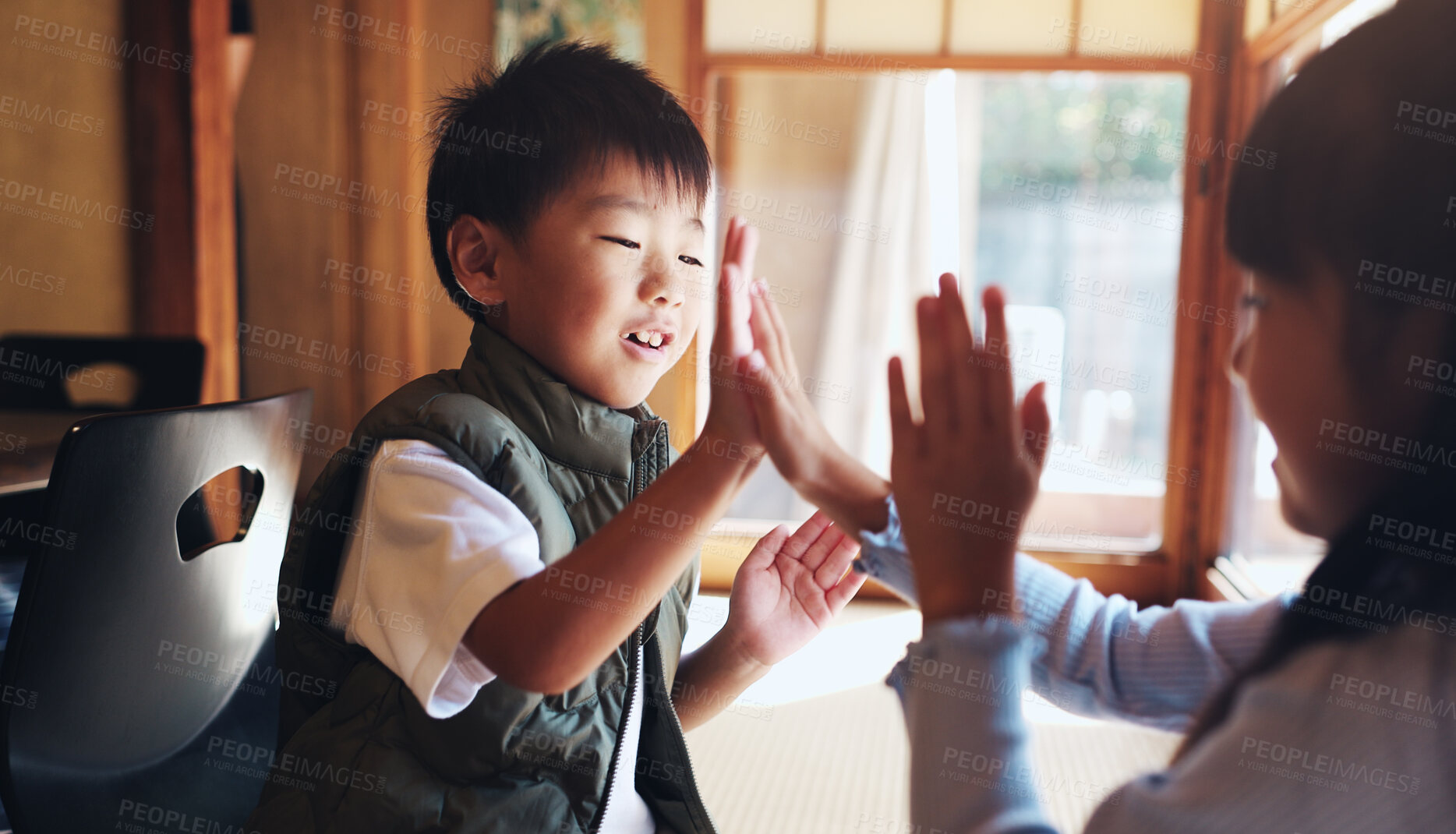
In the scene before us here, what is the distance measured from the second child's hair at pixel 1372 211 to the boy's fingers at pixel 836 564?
406mm

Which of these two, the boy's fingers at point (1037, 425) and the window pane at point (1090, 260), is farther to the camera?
the window pane at point (1090, 260)

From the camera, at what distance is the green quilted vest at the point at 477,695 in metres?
0.66

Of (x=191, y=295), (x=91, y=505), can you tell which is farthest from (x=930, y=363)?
(x=191, y=295)

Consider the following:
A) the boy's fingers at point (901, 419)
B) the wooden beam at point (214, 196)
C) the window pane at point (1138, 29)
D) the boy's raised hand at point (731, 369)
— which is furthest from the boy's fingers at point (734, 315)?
the window pane at point (1138, 29)

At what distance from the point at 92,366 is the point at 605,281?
1.68 meters

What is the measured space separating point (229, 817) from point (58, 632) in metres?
0.25

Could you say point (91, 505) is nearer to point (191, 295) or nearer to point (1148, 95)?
point (191, 295)

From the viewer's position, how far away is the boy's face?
28.9 inches

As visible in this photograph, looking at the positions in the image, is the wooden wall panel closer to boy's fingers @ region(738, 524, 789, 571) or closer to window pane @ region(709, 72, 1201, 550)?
window pane @ region(709, 72, 1201, 550)

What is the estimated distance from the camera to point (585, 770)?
70 centimetres

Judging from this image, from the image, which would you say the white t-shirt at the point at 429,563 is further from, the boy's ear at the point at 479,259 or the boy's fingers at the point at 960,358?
the boy's fingers at the point at 960,358

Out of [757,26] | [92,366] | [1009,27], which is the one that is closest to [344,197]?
[92,366]

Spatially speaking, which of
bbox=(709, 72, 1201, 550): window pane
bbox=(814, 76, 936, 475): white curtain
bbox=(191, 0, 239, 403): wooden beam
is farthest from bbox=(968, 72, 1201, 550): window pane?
bbox=(191, 0, 239, 403): wooden beam

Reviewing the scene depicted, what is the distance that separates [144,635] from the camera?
32.3 inches
